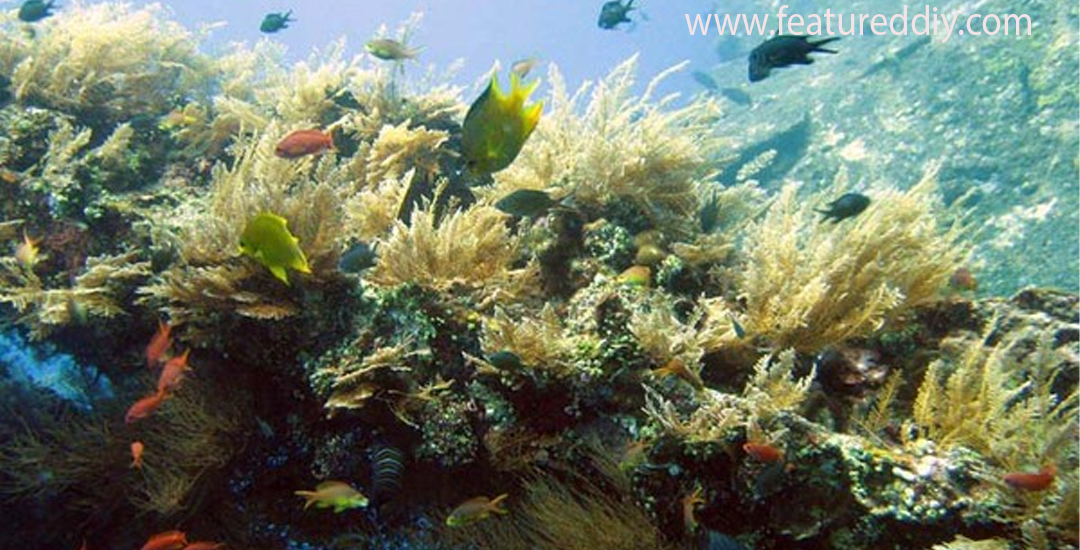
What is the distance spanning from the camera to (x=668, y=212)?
4.43 metres

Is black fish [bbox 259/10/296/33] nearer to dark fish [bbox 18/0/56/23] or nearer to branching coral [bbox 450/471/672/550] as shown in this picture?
dark fish [bbox 18/0/56/23]

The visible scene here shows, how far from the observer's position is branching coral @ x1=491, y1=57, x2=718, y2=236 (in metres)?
4.33

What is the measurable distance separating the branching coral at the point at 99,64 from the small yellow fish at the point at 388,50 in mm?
2725

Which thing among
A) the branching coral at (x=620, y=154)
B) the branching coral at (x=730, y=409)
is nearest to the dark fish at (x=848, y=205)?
the branching coral at (x=620, y=154)

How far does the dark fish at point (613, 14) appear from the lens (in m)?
5.57

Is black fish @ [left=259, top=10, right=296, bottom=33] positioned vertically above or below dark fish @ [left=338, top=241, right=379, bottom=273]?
above

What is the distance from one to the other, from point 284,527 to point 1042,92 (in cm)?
1334

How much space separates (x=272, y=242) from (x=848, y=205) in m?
3.18

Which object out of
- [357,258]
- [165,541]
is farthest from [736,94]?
[165,541]

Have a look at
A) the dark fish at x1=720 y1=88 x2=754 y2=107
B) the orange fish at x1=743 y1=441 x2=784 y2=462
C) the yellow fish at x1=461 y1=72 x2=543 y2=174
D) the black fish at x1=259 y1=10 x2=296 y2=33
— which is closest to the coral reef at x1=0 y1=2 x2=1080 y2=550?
the orange fish at x1=743 y1=441 x2=784 y2=462

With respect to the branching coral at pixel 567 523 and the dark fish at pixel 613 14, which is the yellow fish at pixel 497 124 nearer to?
the branching coral at pixel 567 523

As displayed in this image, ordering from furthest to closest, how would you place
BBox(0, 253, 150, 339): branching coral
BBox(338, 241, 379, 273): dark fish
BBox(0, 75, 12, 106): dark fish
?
BBox(0, 75, 12, 106): dark fish → BBox(0, 253, 150, 339): branching coral → BBox(338, 241, 379, 273): dark fish

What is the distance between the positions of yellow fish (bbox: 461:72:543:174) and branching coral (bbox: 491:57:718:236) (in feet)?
6.97

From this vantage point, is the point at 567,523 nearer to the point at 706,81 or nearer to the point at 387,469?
the point at 387,469
